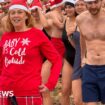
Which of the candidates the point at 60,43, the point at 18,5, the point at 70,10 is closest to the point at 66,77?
the point at 60,43

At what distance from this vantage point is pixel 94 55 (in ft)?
20.9

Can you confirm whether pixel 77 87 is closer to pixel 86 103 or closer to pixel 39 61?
pixel 86 103

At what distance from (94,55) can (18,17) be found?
1348 millimetres

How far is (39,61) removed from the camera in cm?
538

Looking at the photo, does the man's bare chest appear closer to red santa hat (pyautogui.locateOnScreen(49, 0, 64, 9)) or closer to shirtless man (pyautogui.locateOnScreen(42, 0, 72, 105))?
shirtless man (pyautogui.locateOnScreen(42, 0, 72, 105))

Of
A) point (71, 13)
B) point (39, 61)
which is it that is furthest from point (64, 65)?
point (39, 61)

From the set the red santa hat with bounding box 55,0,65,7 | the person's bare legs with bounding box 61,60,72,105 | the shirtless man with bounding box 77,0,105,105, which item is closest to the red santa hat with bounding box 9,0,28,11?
the shirtless man with bounding box 77,0,105,105

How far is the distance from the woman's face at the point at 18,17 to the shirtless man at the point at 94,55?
998mm

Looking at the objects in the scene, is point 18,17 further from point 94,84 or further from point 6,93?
point 94,84

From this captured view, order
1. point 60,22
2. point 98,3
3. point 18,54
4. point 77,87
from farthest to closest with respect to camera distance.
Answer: point 60,22
point 77,87
point 98,3
point 18,54

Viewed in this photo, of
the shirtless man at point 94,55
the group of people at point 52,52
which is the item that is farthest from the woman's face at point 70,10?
the shirtless man at point 94,55

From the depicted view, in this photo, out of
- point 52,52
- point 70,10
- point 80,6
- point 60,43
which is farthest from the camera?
point 60,43

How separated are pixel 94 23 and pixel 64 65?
1638 mm

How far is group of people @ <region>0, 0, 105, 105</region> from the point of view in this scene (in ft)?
17.4
